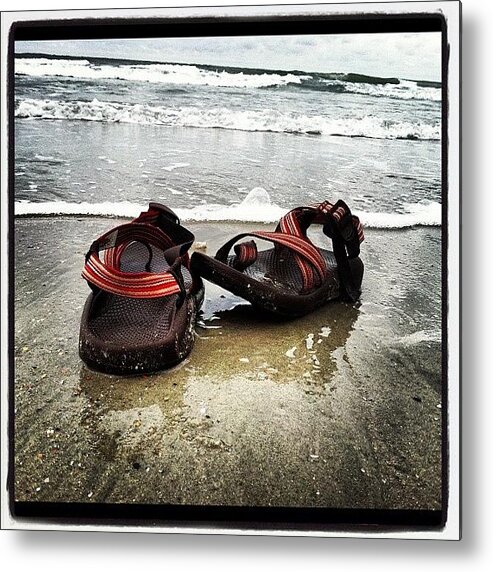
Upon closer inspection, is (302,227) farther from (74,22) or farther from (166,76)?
(74,22)

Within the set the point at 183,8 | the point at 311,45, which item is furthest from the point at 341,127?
the point at 183,8

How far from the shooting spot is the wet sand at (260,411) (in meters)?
0.72

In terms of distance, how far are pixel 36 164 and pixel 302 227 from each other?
0.27m

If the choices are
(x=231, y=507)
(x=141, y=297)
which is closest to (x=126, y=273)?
(x=141, y=297)

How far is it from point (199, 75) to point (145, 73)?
54 mm

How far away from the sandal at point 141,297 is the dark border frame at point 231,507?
4.0 inches

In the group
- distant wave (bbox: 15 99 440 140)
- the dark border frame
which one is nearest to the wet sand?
the dark border frame

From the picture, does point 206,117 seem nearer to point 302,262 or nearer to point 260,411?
point 302,262

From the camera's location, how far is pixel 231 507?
2.39ft

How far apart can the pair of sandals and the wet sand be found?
15 mm

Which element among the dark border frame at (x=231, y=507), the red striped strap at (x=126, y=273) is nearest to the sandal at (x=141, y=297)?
the red striped strap at (x=126, y=273)

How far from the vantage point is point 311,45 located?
79 centimetres

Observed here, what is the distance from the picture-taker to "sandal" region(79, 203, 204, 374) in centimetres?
73

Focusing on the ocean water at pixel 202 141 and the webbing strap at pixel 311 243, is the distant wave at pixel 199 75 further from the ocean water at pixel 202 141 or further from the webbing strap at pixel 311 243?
the webbing strap at pixel 311 243
